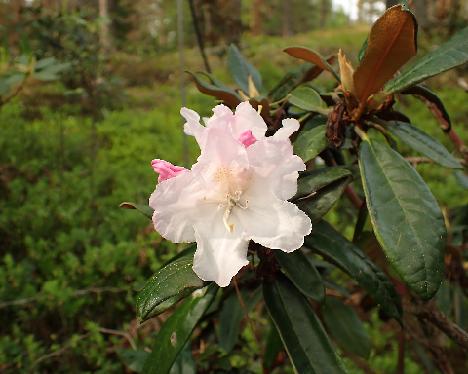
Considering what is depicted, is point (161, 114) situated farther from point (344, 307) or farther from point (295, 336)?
point (295, 336)

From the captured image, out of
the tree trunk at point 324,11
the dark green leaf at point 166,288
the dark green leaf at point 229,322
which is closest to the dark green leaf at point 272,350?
the dark green leaf at point 229,322

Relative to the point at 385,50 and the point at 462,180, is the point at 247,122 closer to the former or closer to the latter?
the point at 385,50

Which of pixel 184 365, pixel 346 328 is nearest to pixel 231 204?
pixel 184 365

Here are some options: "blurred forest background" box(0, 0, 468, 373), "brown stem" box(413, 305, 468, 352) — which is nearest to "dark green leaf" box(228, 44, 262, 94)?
"blurred forest background" box(0, 0, 468, 373)

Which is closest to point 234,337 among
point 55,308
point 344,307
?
point 344,307

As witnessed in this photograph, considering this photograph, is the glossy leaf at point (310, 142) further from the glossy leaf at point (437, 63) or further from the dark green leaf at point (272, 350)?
the dark green leaf at point (272, 350)
